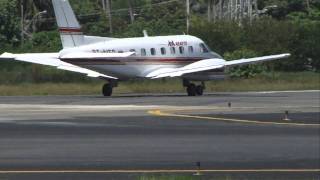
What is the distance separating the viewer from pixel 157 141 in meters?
18.3

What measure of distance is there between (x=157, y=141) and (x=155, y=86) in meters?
32.1

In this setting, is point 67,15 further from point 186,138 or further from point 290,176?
point 290,176

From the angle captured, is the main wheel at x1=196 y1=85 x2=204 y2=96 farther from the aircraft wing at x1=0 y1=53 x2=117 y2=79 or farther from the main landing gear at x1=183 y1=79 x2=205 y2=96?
the aircraft wing at x1=0 y1=53 x2=117 y2=79

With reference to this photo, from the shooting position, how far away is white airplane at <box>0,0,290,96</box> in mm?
40562

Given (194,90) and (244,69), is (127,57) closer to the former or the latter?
(194,90)

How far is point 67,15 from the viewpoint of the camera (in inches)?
1651

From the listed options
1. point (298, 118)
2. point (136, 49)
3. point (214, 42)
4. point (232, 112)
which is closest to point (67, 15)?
point (136, 49)

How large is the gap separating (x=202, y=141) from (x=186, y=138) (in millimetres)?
726

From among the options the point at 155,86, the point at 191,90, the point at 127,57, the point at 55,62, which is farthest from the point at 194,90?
the point at 155,86

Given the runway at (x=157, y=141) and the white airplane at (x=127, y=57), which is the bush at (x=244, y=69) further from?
the runway at (x=157, y=141)

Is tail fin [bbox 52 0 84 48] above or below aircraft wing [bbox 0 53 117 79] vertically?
above

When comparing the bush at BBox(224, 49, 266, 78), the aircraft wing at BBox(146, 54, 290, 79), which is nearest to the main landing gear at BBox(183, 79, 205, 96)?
the aircraft wing at BBox(146, 54, 290, 79)

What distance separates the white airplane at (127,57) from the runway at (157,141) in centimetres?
1109

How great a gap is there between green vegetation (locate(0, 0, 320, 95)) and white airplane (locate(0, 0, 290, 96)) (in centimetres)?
490
